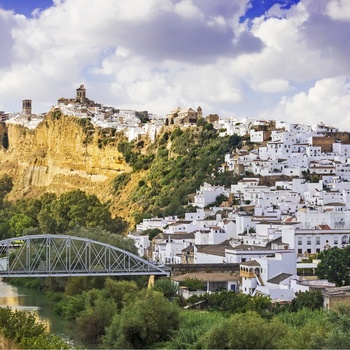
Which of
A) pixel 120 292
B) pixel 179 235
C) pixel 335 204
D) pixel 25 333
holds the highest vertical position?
pixel 335 204

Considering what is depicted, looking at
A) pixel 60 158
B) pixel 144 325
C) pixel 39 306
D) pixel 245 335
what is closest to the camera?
pixel 245 335

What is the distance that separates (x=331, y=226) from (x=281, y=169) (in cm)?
1504

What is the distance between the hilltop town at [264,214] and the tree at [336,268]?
694 millimetres

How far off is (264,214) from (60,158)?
40797 mm

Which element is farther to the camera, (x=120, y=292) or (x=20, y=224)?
(x=20, y=224)

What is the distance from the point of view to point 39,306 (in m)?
36.1

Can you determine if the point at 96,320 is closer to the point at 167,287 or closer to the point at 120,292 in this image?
the point at 120,292

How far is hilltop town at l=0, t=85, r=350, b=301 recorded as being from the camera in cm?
3366

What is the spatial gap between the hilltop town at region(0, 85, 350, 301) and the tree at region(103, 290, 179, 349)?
5214 millimetres

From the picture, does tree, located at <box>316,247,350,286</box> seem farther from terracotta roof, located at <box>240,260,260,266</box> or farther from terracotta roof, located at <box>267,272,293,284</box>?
terracotta roof, located at <box>240,260,260,266</box>

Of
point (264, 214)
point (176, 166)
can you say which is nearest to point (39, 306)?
point (264, 214)

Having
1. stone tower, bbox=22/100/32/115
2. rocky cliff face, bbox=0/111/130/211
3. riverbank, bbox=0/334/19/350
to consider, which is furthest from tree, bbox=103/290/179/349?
stone tower, bbox=22/100/32/115

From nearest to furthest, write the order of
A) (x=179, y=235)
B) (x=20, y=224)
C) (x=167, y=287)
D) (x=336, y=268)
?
(x=336, y=268), (x=167, y=287), (x=179, y=235), (x=20, y=224)

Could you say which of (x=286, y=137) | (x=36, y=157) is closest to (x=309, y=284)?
(x=286, y=137)
